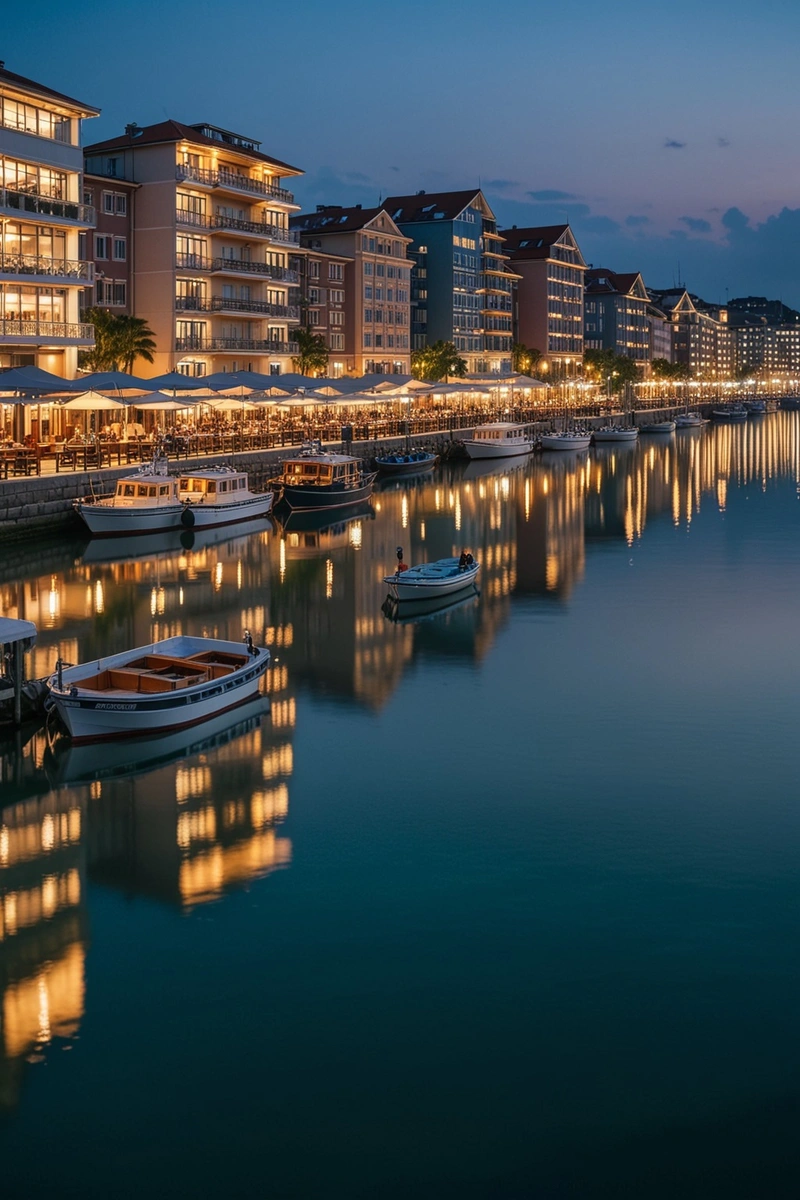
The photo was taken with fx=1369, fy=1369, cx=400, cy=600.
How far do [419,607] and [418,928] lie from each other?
20628 mm

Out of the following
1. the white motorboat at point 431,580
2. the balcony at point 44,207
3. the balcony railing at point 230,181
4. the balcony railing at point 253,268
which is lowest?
the white motorboat at point 431,580

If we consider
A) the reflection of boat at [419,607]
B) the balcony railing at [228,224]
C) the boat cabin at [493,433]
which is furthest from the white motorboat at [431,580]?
the boat cabin at [493,433]

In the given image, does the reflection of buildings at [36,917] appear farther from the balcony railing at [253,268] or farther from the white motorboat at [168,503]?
the balcony railing at [253,268]

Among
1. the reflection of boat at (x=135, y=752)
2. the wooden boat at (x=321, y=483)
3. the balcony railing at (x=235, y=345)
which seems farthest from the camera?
the balcony railing at (x=235, y=345)

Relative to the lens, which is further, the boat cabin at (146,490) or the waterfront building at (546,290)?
the waterfront building at (546,290)

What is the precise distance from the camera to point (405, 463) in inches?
3049

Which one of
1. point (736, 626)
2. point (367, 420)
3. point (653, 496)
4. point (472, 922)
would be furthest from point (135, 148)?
point (472, 922)

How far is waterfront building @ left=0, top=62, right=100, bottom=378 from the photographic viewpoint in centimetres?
5703

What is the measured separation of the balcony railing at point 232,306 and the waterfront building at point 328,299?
11.5 m

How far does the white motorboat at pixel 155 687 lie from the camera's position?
73.6ft

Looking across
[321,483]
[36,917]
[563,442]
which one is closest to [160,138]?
[321,483]

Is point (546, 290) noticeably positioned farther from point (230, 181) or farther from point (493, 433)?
point (230, 181)

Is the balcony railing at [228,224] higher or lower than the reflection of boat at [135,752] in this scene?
higher

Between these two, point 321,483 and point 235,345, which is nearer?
point 321,483
